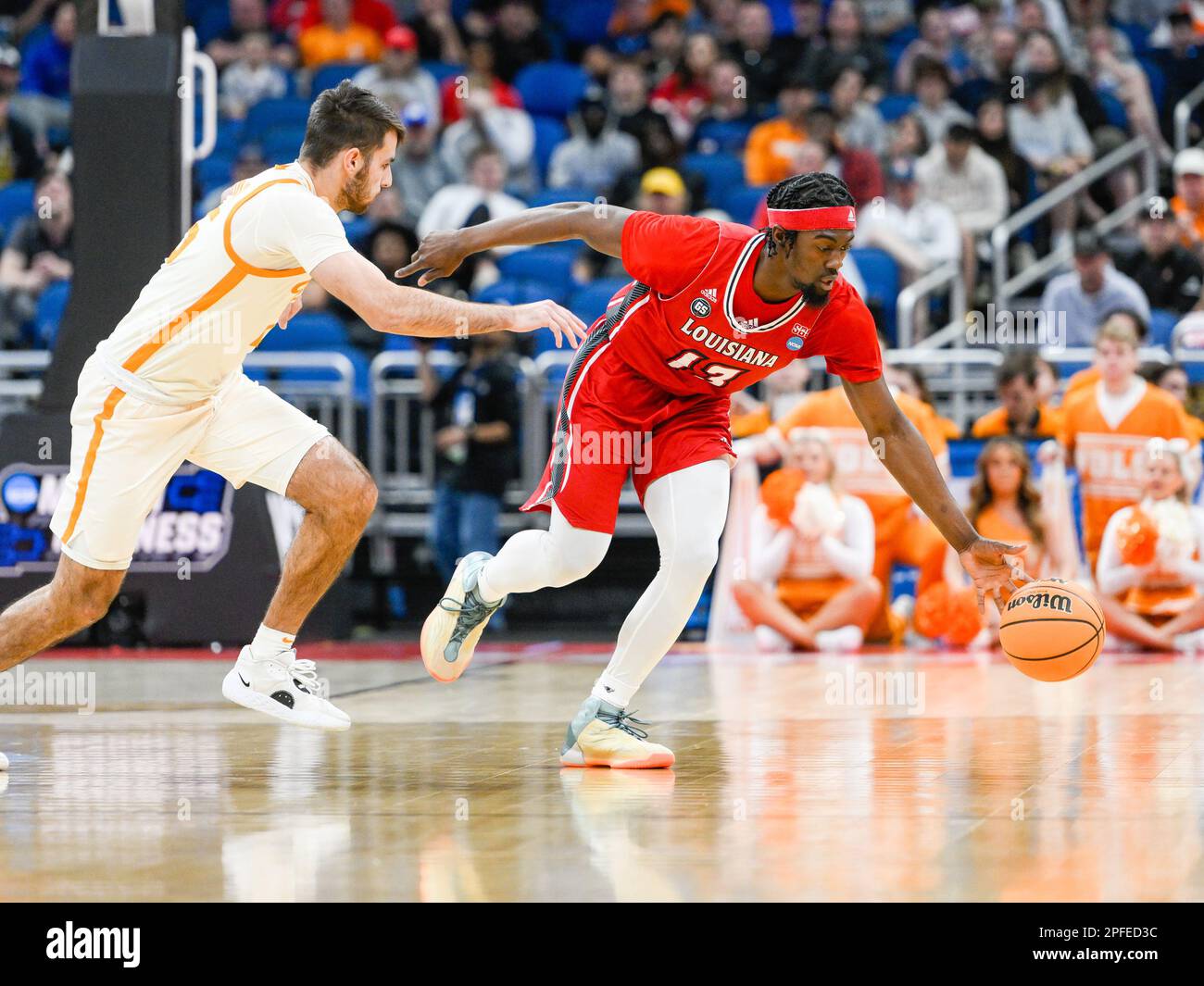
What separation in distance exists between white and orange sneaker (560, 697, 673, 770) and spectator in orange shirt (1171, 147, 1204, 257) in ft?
29.0

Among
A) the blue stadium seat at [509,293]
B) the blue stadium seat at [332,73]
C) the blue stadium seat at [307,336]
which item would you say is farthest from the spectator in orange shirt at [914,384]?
the blue stadium seat at [332,73]

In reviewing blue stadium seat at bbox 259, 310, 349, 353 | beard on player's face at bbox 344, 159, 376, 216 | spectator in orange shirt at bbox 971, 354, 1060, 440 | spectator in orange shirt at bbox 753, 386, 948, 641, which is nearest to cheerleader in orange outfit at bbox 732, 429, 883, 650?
spectator in orange shirt at bbox 753, 386, 948, 641

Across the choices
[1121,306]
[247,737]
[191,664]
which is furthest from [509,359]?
[247,737]

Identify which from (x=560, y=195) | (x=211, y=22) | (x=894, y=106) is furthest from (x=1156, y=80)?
(x=211, y=22)

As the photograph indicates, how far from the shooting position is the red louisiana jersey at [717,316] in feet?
18.7

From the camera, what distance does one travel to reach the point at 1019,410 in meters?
11.2

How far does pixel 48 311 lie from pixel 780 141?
6.19m

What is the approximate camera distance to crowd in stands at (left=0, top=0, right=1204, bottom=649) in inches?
425

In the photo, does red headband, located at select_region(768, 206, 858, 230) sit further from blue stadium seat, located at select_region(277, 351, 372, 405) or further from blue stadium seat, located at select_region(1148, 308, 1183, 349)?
blue stadium seat, located at select_region(1148, 308, 1183, 349)

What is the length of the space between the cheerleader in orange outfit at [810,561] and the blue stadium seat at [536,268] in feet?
12.8

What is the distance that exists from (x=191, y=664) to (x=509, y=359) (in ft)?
12.0

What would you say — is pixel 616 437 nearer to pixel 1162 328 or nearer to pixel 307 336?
pixel 307 336

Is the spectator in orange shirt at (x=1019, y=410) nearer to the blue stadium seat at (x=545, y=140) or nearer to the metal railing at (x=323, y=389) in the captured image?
the metal railing at (x=323, y=389)
